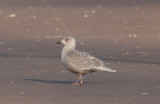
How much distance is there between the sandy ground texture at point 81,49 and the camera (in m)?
12.0

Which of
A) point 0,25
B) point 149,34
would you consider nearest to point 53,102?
point 149,34

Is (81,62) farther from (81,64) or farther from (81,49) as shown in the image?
(81,49)

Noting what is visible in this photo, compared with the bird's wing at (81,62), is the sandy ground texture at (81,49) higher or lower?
lower

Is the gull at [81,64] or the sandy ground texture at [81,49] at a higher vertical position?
the gull at [81,64]

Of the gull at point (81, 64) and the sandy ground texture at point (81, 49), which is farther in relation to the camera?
the gull at point (81, 64)

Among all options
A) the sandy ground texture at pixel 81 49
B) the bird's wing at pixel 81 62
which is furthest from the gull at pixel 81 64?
the sandy ground texture at pixel 81 49

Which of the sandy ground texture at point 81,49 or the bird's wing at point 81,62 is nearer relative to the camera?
the sandy ground texture at point 81,49

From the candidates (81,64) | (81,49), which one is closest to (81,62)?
(81,64)

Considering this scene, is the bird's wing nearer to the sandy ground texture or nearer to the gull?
the gull

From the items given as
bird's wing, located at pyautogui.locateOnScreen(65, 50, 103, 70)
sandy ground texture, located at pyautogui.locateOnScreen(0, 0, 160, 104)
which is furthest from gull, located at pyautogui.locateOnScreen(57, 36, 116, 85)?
sandy ground texture, located at pyautogui.locateOnScreen(0, 0, 160, 104)

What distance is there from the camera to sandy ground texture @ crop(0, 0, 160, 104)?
1205 cm

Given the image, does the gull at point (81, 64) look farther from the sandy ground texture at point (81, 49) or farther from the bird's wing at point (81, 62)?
the sandy ground texture at point (81, 49)

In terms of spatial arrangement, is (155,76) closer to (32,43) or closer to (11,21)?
(32,43)

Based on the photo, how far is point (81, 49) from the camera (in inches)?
801
